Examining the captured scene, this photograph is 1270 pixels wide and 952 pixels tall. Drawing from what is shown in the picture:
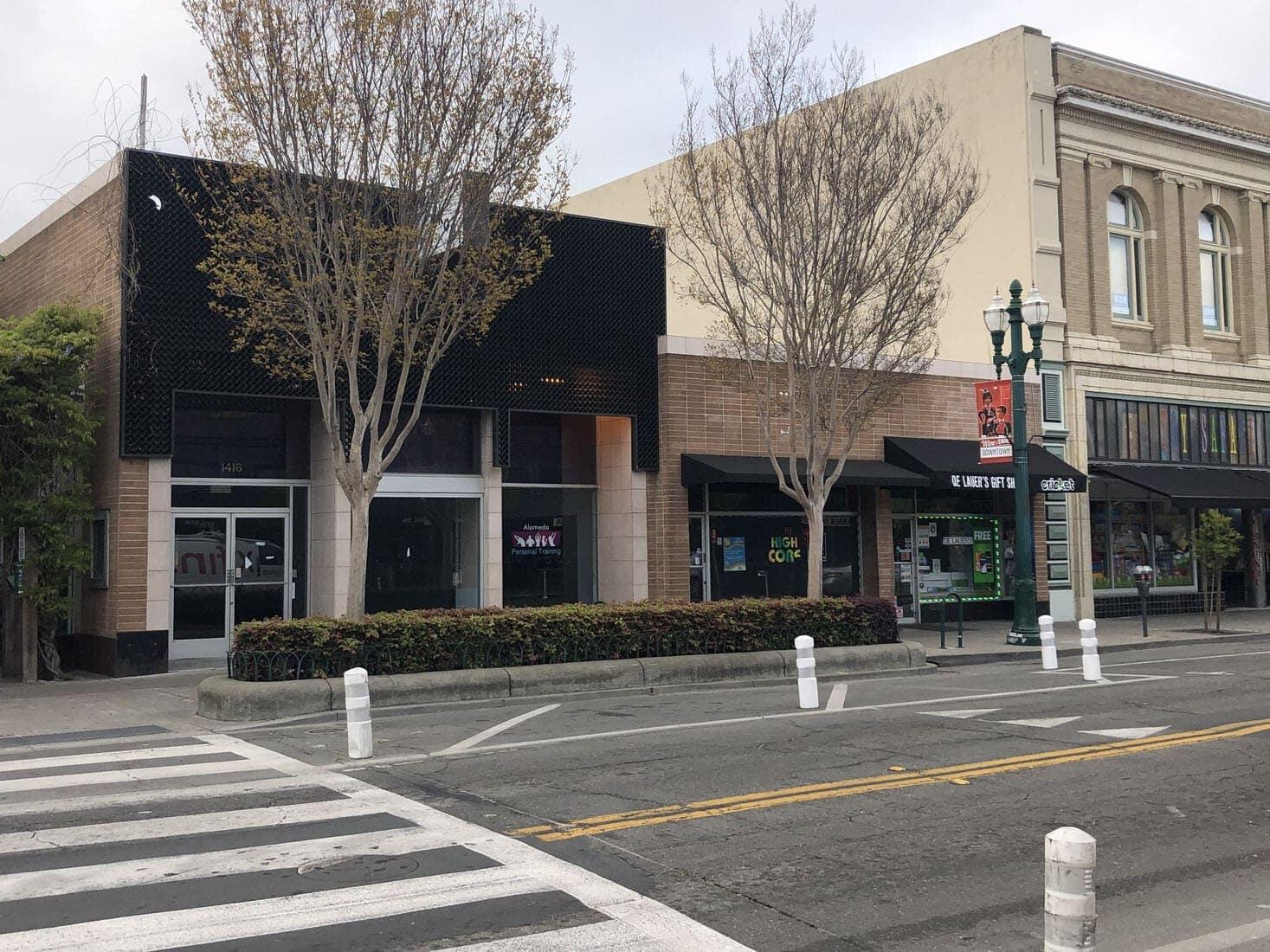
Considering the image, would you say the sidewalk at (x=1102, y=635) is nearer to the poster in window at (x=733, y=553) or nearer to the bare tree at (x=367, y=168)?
the poster in window at (x=733, y=553)

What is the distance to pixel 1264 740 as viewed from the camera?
11.1 m

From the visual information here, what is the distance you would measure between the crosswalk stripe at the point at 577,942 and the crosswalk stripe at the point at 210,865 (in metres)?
1.75

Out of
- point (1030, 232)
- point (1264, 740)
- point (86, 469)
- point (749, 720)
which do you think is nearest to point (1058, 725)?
point (1264, 740)

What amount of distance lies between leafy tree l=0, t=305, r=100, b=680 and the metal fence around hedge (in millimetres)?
3428

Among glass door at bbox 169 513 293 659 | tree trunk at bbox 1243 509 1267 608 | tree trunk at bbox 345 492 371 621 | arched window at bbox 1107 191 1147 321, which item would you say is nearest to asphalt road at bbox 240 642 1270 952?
tree trunk at bbox 345 492 371 621

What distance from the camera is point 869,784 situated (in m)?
9.17

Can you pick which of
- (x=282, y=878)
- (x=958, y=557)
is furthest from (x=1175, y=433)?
(x=282, y=878)

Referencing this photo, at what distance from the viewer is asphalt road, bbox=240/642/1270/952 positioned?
614 cm

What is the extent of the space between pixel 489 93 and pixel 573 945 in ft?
39.0

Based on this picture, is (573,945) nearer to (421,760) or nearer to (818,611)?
(421,760)

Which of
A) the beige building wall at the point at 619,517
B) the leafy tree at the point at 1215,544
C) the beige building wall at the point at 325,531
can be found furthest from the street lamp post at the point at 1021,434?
the beige building wall at the point at 325,531

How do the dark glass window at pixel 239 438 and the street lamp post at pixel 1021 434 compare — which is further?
the street lamp post at pixel 1021 434

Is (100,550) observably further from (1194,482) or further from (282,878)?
(1194,482)

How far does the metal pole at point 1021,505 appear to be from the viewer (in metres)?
20.6
